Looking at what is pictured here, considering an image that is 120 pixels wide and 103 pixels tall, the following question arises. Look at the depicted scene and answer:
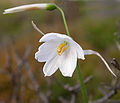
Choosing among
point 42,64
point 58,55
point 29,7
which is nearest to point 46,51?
point 58,55

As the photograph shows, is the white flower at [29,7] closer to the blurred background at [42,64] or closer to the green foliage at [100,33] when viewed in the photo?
the blurred background at [42,64]

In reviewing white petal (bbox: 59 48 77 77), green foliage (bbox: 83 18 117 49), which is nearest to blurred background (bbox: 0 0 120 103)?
green foliage (bbox: 83 18 117 49)

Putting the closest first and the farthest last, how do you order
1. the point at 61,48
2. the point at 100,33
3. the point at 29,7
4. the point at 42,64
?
the point at 29,7
the point at 61,48
the point at 42,64
the point at 100,33

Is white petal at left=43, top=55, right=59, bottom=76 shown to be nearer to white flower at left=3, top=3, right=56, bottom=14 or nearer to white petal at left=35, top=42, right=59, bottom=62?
white petal at left=35, top=42, right=59, bottom=62

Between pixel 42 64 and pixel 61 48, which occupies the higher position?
pixel 61 48

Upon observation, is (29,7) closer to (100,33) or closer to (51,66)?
(51,66)

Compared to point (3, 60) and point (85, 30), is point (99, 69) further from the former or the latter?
point (85, 30)

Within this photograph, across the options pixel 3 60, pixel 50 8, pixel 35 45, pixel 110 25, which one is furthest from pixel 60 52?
pixel 110 25
